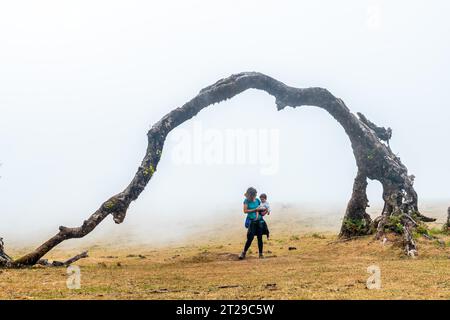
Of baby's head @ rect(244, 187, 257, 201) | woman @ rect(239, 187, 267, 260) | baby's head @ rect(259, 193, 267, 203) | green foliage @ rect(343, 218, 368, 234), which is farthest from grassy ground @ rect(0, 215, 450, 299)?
green foliage @ rect(343, 218, 368, 234)

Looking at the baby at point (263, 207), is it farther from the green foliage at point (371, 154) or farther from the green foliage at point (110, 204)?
the green foliage at point (371, 154)

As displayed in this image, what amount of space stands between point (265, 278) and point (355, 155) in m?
12.2

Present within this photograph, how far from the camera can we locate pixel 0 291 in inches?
362

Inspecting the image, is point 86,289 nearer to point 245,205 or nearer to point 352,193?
point 245,205

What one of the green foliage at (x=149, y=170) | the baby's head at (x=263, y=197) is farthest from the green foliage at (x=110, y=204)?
the baby's head at (x=263, y=197)

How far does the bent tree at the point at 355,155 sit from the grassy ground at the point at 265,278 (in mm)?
2075

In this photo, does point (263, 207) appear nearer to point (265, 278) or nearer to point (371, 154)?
point (265, 278)

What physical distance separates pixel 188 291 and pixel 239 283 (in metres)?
1.36

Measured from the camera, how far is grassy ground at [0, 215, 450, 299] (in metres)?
8.20

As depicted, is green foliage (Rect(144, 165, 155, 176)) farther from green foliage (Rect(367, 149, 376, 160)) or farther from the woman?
green foliage (Rect(367, 149, 376, 160))

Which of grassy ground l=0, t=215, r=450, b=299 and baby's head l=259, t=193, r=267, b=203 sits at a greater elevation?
baby's head l=259, t=193, r=267, b=203

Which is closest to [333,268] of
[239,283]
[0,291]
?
[239,283]

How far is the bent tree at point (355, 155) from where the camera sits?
16.5 m

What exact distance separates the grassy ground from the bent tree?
6.81ft
